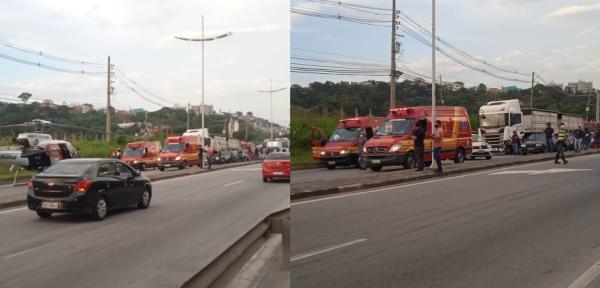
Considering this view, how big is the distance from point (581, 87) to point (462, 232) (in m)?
1.48

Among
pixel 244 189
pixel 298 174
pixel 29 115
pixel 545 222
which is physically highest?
pixel 29 115

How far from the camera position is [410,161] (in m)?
5.25

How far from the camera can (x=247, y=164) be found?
372 cm

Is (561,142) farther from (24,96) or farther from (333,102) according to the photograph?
(24,96)

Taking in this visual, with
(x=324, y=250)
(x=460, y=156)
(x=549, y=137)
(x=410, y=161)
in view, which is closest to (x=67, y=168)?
(x=324, y=250)

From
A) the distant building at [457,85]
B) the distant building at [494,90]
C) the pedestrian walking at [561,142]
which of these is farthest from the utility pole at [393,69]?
the pedestrian walking at [561,142]

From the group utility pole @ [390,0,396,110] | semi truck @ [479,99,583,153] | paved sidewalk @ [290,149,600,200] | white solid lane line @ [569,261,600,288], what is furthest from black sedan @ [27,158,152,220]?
white solid lane line @ [569,261,600,288]

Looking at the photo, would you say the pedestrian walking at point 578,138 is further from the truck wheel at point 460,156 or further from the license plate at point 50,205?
the license plate at point 50,205

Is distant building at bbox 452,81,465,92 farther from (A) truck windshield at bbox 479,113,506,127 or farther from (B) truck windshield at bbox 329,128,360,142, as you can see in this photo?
(B) truck windshield at bbox 329,128,360,142

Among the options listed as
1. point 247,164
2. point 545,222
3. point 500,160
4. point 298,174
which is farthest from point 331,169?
point 500,160

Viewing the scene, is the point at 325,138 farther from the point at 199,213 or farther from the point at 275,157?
the point at 199,213

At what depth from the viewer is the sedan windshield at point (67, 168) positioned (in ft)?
8.79

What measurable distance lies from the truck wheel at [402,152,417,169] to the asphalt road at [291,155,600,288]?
0.21 meters

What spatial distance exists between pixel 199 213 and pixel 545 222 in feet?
8.20
